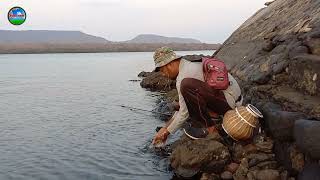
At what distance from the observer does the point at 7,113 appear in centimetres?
1731

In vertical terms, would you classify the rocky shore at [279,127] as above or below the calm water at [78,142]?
above

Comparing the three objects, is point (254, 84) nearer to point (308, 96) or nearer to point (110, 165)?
point (308, 96)

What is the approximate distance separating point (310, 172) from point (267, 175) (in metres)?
0.79

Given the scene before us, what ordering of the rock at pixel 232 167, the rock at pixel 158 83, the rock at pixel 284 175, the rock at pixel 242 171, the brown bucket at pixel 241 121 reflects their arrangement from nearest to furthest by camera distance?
the rock at pixel 284 175 → the rock at pixel 242 171 → the brown bucket at pixel 241 121 → the rock at pixel 232 167 → the rock at pixel 158 83

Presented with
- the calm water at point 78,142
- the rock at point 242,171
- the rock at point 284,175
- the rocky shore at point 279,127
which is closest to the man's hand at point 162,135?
the rocky shore at point 279,127

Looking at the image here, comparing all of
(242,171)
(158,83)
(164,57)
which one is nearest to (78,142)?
(164,57)

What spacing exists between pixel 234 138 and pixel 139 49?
574ft

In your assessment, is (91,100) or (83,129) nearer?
(83,129)

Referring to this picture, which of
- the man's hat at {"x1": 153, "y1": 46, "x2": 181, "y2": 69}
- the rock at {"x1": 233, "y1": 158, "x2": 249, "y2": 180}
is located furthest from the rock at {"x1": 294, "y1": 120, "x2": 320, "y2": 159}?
the man's hat at {"x1": 153, "y1": 46, "x2": 181, "y2": 69}

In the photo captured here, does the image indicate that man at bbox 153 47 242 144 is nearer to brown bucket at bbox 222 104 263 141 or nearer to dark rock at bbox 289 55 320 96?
brown bucket at bbox 222 104 263 141

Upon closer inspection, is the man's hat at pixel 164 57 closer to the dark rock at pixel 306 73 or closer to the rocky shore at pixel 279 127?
the rocky shore at pixel 279 127

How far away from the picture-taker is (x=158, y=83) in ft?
92.9

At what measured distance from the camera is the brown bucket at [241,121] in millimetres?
7051

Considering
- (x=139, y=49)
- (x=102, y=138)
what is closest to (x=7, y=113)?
(x=102, y=138)
